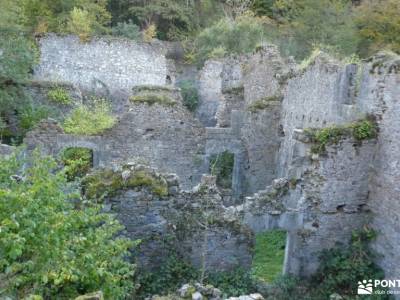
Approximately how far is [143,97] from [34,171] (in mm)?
8842

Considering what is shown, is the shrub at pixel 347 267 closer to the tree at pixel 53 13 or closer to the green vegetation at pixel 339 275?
the green vegetation at pixel 339 275

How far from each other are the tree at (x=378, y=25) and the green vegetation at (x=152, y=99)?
42.3 ft

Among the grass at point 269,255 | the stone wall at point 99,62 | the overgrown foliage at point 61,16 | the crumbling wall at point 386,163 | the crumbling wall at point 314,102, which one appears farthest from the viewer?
the overgrown foliage at point 61,16

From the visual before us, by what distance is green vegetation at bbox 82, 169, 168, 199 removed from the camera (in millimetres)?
8353

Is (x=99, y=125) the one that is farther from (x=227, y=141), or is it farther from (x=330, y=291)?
(x=330, y=291)

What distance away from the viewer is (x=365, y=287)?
8.78m

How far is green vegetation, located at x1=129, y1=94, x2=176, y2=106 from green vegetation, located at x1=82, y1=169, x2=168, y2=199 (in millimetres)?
6755

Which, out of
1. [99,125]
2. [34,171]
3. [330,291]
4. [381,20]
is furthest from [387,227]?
[381,20]

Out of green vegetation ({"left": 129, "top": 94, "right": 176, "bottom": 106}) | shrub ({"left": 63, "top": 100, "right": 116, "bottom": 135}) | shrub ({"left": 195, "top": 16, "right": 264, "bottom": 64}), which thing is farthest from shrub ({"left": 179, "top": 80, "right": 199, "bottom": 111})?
green vegetation ({"left": 129, "top": 94, "right": 176, "bottom": 106})

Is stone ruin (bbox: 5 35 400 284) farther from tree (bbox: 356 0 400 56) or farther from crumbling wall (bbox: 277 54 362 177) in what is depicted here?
tree (bbox: 356 0 400 56)

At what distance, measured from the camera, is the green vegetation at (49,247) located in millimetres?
4957

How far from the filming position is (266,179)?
1559 centimetres

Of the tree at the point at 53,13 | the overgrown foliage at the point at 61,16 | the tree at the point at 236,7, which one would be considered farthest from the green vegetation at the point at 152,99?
the tree at the point at 236,7

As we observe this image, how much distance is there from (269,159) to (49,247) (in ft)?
36.0
